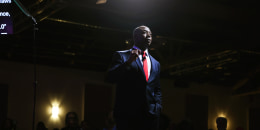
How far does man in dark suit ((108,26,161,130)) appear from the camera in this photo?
7.06 ft

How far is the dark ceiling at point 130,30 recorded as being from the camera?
7680 millimetres

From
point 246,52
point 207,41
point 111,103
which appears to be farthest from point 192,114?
point 207,41

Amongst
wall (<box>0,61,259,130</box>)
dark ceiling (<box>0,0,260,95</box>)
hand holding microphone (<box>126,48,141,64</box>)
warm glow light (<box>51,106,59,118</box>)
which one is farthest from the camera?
warm glow light (<box>51,106,59,118</box>)

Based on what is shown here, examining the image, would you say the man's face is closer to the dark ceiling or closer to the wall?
the dark ceiling

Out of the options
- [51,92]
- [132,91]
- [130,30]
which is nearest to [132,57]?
[132,91]

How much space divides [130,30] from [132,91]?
670 cm

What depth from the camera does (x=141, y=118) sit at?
7.09 feet

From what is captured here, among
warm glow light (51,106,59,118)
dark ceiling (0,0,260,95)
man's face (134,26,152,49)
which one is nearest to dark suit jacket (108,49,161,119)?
man's face (134,26,152,49)

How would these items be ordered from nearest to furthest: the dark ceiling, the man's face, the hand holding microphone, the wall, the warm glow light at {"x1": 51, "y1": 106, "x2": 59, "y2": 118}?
the hand holding microphone → the man's face → the dark ceiling → the wall → the warm glow light at {"x1": 51, "y1": 106, "x2": 59, "y2": 118}

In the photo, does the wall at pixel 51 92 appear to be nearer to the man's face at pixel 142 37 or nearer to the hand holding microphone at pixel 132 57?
the man's face at pixel 142 37

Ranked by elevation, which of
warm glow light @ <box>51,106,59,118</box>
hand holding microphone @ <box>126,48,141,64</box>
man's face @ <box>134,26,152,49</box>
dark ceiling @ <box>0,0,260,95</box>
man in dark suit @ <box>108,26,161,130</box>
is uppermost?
dark ceiling @ <box>0,0,260,95</box>

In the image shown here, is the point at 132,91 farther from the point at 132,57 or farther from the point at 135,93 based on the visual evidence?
the point at 132,57

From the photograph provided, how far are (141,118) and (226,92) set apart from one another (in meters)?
16.0

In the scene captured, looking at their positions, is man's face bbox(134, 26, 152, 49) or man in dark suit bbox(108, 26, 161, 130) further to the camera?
man's face bbox(134, 26, 152, 49)
